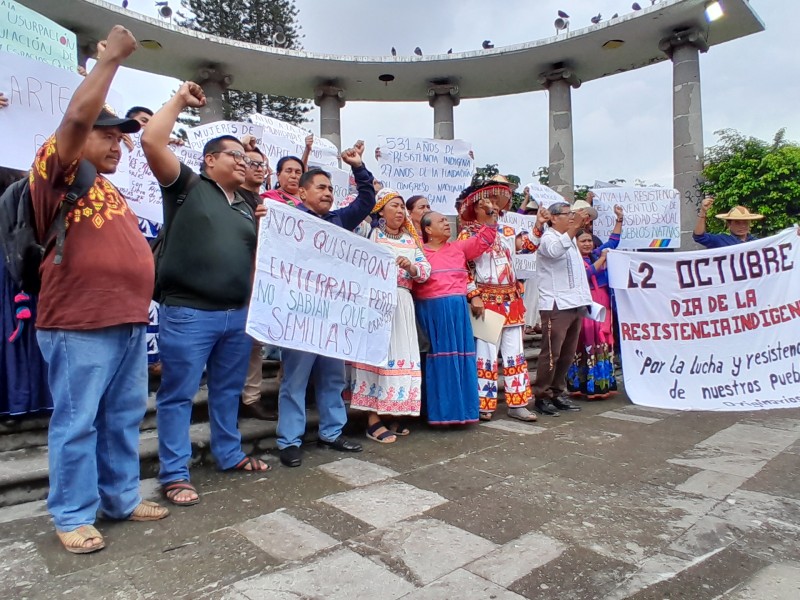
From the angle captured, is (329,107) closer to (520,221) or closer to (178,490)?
(520,221)

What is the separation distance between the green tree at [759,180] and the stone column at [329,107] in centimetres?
781

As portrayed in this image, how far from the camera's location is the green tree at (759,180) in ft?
27.2

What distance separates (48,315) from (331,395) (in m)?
1.75

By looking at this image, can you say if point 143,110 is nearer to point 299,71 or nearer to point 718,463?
point 718,463

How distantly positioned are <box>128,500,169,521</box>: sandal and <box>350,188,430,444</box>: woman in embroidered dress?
156 cm

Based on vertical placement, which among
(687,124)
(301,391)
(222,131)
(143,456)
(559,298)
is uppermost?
(687,124)

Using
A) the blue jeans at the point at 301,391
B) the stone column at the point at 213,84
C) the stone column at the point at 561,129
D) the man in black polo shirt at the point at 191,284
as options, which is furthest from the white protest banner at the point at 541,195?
the stone column at the point at 213,84

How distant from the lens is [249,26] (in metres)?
23.6

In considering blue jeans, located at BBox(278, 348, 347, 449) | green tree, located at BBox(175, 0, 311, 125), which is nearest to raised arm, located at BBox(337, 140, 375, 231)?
blue jeans, located at BBox(278, 348, 347, 449)

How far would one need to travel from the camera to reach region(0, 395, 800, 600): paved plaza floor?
74.0 inches

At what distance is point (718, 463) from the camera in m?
3.22

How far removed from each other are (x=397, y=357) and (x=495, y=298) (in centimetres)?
102

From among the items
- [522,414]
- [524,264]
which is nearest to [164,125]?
[522,414]

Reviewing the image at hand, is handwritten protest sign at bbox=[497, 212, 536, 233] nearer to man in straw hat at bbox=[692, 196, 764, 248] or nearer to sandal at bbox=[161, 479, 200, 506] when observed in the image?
man in straw hat at bbox=[692, 196, 764, 248]
